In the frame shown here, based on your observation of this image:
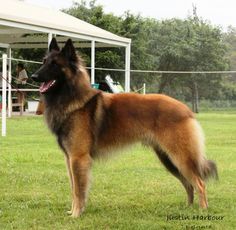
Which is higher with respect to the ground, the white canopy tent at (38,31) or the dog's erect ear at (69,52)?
the white canopy tent at (38,31)

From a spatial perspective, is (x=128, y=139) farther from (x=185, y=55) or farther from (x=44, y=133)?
(x=185, y=55)

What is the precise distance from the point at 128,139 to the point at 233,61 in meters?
51.7

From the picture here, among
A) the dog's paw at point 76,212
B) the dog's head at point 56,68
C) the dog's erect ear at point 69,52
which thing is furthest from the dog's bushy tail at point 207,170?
the dog's erect ear at point 69,52

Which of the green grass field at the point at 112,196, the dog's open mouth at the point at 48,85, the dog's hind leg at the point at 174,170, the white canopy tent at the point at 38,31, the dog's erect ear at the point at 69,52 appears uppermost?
the white canopy tent at the point at 38,31

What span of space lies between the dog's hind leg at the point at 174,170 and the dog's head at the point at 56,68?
53.1 inches

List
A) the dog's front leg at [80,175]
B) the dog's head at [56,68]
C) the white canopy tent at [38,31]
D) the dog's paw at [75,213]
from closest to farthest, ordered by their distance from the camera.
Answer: the dog's paw at [75,213] → the dog's front leg at [80,175] → the dog's head at [56,68] → the white canopy tent at [38,31]

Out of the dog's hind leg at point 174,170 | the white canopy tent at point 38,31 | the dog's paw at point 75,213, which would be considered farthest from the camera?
the white canopy tent at point 38,31

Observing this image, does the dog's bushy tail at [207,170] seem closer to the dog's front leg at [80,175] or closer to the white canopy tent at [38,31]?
the dog's front leg at [80,175]

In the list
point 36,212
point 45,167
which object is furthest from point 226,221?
point 45,167

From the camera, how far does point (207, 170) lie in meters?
5.42

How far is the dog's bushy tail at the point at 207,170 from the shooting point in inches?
212

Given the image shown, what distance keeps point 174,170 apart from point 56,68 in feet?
6.09

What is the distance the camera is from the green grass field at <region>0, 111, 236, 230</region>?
4.67 m

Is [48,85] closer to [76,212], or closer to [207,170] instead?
[76,212]
